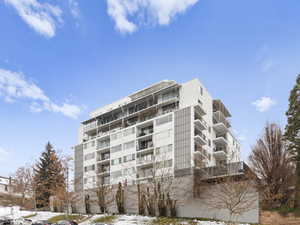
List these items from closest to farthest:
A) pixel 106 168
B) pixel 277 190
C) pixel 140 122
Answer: pixel 277 190 < pixel 140 122 < pixel 106 168

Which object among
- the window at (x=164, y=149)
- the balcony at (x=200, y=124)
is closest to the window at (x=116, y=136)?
the window at (x=164, y=149)

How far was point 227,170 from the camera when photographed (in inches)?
1526

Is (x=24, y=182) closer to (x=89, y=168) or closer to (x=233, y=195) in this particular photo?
(x=89, y=168)

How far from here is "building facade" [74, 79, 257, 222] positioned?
2143 inches

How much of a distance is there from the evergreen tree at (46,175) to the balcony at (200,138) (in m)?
26.2

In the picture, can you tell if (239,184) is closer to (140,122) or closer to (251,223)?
(251,223)

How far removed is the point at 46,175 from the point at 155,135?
1018 inches

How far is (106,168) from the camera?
67688 mm

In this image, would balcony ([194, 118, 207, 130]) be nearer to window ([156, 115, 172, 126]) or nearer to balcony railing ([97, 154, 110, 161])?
window ([156, 115, 172, 126])

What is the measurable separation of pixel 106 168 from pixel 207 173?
31919mm

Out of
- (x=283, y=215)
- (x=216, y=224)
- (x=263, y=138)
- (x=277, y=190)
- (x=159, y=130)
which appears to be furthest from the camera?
(x=159, y=130)

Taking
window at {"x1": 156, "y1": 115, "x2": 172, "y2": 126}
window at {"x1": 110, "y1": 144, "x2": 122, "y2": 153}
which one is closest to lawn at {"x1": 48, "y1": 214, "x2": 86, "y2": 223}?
window at {"x1": 110, "y1": 144, "x2": 122, "y2": 153}

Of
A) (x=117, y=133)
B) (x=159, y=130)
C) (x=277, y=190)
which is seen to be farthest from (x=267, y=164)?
(x=117, y=133)

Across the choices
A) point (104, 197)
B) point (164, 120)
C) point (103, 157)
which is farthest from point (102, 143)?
point (104, 197)
